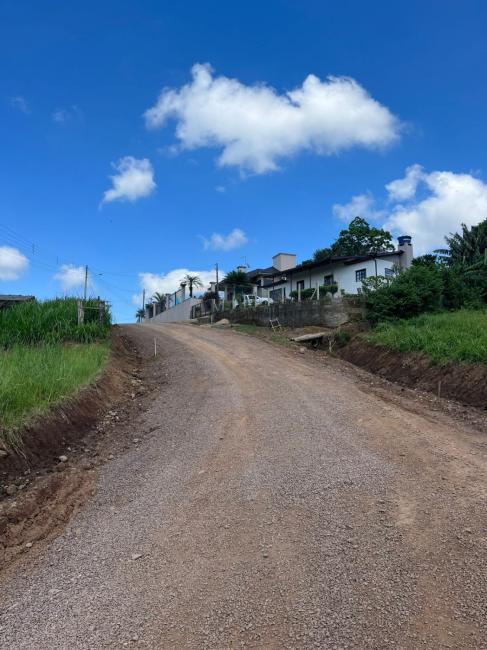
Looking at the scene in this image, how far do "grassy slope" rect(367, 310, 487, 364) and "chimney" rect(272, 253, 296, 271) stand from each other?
110ft

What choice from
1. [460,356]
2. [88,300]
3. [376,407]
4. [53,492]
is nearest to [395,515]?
[53,492]

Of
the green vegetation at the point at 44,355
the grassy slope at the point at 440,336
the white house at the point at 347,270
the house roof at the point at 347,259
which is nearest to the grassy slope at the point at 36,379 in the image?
the green vegetation at the point at 44,355

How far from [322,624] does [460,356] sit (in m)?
9.45

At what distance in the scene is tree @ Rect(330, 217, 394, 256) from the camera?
48.4 m

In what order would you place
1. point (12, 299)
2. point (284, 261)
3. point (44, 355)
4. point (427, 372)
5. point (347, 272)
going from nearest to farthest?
1. point (44, 355)
2. point (427, 372)
3. point (12, 299)
4. point (347, 272)
5. point (284, 261)

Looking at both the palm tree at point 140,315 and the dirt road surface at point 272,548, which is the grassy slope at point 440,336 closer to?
the dirt road surface at point 272,548

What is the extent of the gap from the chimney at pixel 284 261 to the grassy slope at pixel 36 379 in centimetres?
4092

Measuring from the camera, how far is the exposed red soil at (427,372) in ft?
31.5

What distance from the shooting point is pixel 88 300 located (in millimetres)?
14820

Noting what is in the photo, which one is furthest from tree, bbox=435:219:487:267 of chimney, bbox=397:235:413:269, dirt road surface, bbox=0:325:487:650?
dirt road surface, bbox=0:325:487:650

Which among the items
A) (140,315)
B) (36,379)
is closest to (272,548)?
(36,379)

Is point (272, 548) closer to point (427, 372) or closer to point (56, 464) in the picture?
point (56, 464)

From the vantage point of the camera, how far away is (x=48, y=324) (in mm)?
12320

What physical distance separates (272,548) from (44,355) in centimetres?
677
